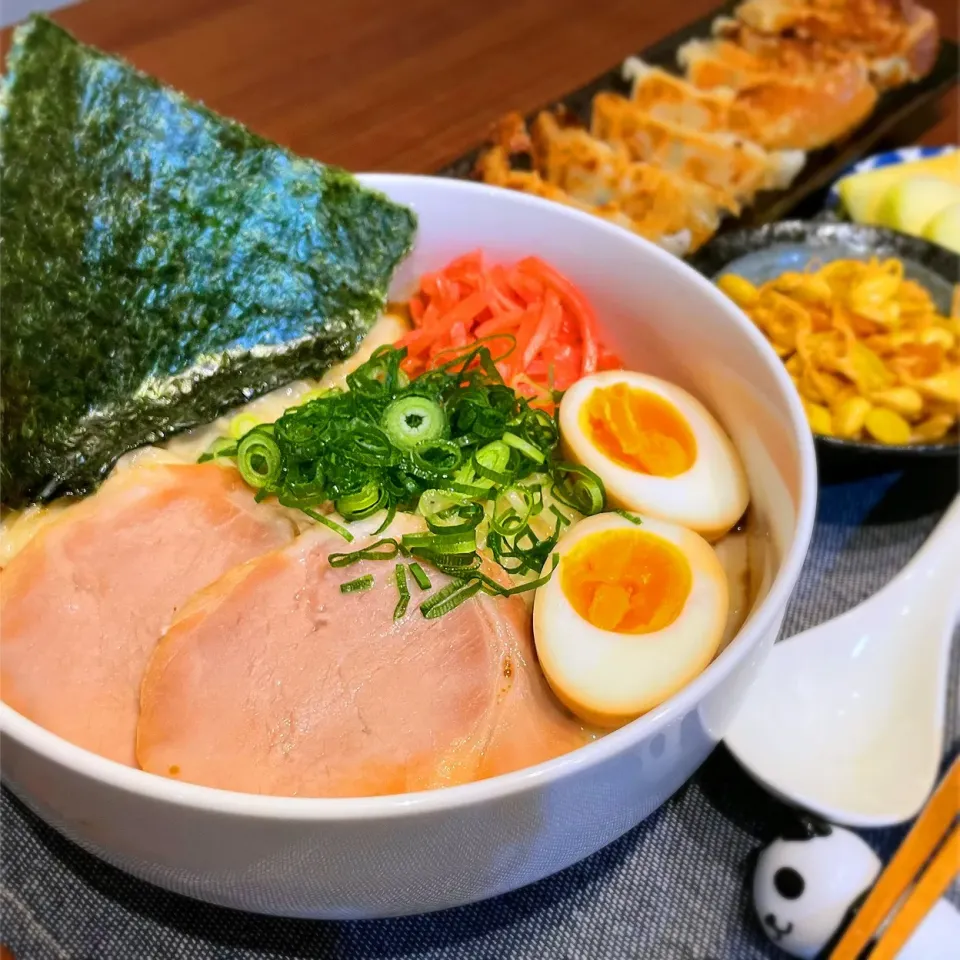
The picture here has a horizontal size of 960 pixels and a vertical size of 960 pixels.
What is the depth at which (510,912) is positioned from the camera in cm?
79

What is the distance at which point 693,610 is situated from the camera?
2.64 feet

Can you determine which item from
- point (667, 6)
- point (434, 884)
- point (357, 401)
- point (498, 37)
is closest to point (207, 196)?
point (357, 401)

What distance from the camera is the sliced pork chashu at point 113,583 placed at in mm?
732

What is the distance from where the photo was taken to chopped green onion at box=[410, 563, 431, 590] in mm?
807

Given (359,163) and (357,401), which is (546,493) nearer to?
(357,401)

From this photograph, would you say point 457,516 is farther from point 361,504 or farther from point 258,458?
point 258,458

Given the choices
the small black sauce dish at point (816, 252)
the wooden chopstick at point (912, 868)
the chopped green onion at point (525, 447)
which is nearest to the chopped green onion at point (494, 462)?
the chopped green onion at point (525, 447)

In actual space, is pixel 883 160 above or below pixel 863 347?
above

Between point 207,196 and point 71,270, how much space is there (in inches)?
6.9

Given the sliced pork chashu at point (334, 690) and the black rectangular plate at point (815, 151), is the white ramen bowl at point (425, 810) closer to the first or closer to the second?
the sliced pork chashu at point (334, 690)

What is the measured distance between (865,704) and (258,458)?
0.75 m

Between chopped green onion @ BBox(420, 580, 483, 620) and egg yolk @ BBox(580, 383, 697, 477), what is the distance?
A: 246mm

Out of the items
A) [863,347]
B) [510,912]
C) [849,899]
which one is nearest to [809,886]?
[849,899]

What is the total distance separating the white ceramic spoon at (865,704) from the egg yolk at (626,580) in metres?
0.18
